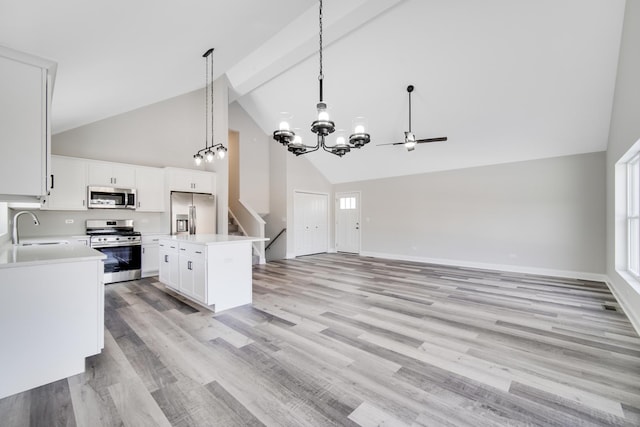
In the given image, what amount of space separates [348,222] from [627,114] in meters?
6.62

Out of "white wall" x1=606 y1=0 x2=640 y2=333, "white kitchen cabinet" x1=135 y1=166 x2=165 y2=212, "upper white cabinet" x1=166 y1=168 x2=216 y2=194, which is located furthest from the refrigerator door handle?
"white wall" x1=606 y1=0 x2=640 y2=333

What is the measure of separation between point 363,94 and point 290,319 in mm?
4698

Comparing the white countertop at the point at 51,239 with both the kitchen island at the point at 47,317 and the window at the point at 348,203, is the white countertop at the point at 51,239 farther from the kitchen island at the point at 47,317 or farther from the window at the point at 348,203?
the window at the point at 348,203

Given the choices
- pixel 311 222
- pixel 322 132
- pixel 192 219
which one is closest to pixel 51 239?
pixel 192 219

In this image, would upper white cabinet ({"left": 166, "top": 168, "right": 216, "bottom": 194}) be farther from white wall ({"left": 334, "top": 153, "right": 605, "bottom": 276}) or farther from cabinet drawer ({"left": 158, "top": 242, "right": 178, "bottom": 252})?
white wall ({"left": 334, "top": 153, "right": 605, "bottom": 276})

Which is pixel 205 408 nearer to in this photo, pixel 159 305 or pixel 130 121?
pixel 159 305

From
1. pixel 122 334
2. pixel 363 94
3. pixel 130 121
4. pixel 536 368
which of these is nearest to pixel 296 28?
pixel 363 94

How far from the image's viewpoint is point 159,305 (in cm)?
384

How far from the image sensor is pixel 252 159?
820 centimetres

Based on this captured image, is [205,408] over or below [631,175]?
below

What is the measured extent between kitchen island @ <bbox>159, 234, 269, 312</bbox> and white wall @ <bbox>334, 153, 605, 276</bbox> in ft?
16.8

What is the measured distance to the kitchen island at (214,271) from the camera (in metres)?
3.55

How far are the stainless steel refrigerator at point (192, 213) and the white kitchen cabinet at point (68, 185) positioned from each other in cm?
144

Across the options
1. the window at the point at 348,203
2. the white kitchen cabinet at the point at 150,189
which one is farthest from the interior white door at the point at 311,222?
the white kitchen cabinet at the point at 150,189
